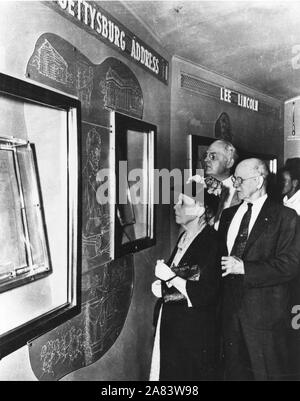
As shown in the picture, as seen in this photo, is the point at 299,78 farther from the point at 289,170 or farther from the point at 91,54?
the point at 91,54

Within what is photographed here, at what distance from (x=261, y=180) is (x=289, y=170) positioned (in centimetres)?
24

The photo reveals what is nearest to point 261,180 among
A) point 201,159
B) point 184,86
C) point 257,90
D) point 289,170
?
point 289,170

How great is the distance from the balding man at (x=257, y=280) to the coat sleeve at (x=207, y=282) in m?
0.05

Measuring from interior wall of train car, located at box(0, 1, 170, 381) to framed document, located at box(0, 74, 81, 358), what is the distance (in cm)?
8

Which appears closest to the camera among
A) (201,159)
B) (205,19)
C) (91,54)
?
(91,54)

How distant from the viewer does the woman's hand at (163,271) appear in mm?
2109

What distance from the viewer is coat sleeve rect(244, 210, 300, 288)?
1.95m

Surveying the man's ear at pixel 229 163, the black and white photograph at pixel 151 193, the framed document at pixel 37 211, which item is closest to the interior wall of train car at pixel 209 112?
the black and white photograph at pixel 151 193

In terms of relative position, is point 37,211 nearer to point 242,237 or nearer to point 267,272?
point 242,237

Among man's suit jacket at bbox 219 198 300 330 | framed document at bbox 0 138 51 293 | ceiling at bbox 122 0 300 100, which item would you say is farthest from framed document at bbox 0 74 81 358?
man's suit jacket at bbox 219 198 300 330

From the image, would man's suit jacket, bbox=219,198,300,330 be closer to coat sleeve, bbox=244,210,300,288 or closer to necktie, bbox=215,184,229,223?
coat sleeve, bbox=244,210,300,288

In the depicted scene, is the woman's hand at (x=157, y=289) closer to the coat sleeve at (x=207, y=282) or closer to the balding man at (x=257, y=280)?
the coat sleeve at (x=207, y=282)

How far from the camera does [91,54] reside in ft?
5.40
